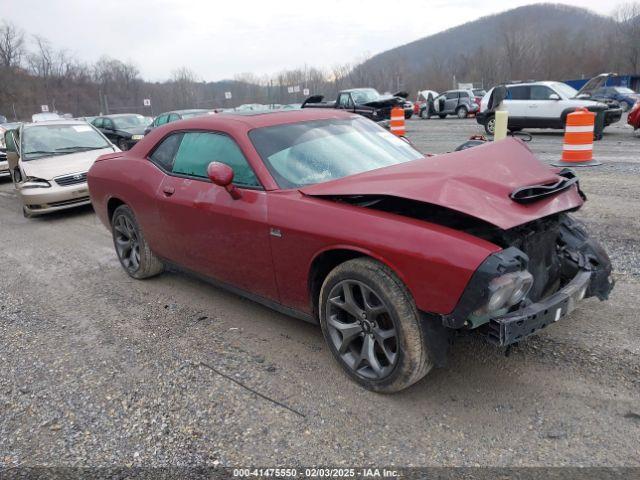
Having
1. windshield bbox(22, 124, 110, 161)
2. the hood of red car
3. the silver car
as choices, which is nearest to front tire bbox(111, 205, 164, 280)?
the hood of red car

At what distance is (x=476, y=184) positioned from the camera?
271 cm

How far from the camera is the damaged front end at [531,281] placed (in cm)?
229

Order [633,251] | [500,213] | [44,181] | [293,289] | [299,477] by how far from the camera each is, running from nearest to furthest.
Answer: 1. [299,477]
2. [500,213]
3. [293,289]
4. [633,251]
5. [44,181]

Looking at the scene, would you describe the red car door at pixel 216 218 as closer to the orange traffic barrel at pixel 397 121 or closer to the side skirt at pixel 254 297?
the side skirt at pixel 254 297

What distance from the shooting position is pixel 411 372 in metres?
2.58

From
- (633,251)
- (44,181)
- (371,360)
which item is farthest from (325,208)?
(44,181)

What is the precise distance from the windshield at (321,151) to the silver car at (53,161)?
563cm

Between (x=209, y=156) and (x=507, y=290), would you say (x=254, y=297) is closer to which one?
(x=209, y=156)

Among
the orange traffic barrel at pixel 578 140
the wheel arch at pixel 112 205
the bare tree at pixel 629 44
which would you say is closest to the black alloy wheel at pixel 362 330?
the wheel arch at pixel 112 205

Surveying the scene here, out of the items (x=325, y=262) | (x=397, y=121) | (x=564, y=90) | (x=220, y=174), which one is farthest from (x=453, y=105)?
(x=325, y=262)

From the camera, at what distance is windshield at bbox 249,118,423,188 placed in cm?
334

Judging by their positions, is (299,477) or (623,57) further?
(623,57)

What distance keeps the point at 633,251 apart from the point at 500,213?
10.1ft

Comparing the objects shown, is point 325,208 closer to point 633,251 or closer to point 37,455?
point 37,455
